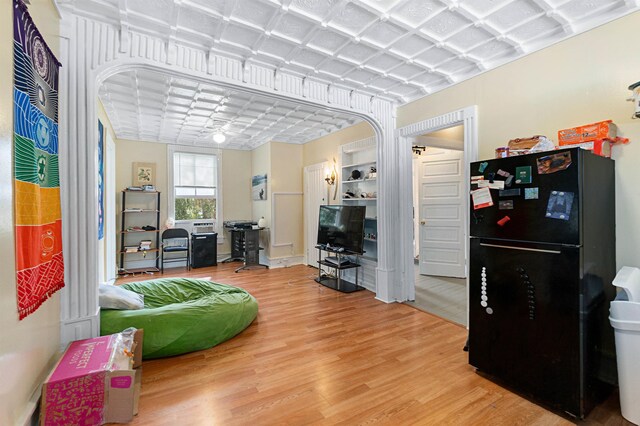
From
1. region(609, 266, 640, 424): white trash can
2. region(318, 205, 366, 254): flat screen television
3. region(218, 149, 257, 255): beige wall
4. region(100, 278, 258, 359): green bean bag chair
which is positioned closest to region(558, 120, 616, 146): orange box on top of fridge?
region(609, 266, 640, 424): white trash can

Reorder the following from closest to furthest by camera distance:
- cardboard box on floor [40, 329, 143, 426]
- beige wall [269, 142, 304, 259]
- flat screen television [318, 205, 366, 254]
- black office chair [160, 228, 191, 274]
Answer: cardboard box on floor [40, 329, 143, 426] → flat screen television [318, 205, 366, 254] → black office chair [160, 228, 191, 274] → beige wall [269, 142, 304, 259]

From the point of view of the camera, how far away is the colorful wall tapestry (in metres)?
1.39

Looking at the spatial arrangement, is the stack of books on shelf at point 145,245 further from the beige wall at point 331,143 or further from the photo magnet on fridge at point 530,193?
the photo magnet on fridge at point 530,193

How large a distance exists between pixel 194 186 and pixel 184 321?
4719 millimetres

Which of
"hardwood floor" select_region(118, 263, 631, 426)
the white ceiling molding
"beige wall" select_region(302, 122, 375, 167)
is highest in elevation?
the white ceiling molding

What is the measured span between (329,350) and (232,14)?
2.95m

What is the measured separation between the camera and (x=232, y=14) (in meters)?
2.22

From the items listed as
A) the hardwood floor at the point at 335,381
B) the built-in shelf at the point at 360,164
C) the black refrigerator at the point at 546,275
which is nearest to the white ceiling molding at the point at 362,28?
the black refrigerator at the point at 546,275

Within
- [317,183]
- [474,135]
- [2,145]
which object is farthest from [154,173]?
[474,135]

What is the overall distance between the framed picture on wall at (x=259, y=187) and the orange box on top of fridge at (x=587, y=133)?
5305 millimetres

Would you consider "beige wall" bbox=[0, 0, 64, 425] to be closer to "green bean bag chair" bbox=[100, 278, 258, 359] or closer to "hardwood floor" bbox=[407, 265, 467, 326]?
"green bean bag chair" bbox=[100, 278, 258, 359]

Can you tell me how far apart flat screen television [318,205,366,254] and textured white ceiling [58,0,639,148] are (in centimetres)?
214

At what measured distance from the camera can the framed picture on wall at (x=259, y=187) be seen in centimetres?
661

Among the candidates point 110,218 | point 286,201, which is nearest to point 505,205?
point 286,201
